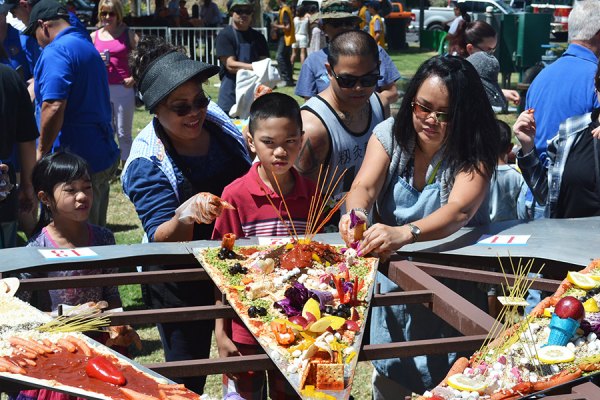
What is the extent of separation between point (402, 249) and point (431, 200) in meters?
0.22

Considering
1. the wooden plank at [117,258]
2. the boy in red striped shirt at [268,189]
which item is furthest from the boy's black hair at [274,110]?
the wooden plank at [117,258]

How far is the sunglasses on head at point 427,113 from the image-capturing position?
10.5 ft

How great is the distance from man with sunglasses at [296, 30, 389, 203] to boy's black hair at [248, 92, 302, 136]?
362 millimetres

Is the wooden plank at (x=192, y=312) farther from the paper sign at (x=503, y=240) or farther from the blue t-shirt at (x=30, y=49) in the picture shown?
the blue t-shirt at (x=30, y=49)

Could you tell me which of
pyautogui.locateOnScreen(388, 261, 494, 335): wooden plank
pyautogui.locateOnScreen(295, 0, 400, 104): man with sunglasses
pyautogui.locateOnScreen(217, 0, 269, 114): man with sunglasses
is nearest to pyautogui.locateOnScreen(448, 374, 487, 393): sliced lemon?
pyautogui.locateOnScreen(388, 261, 494, 335): wooden plank

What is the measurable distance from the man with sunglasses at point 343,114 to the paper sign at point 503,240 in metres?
0.77

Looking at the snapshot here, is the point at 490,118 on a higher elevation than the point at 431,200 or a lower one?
higher

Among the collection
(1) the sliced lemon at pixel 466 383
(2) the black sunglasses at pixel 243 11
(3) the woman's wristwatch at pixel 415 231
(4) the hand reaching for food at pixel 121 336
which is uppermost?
(2) the black sunglasses at pixel 243 11

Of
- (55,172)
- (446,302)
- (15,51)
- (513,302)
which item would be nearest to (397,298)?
(446,302)

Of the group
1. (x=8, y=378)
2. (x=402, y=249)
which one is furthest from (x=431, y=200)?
(x=8, y=378)

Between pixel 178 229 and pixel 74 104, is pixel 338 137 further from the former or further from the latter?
pixel 74 104

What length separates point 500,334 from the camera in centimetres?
260

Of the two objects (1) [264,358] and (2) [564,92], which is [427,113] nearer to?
(1) [264,358]

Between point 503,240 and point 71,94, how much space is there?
3381 mm
